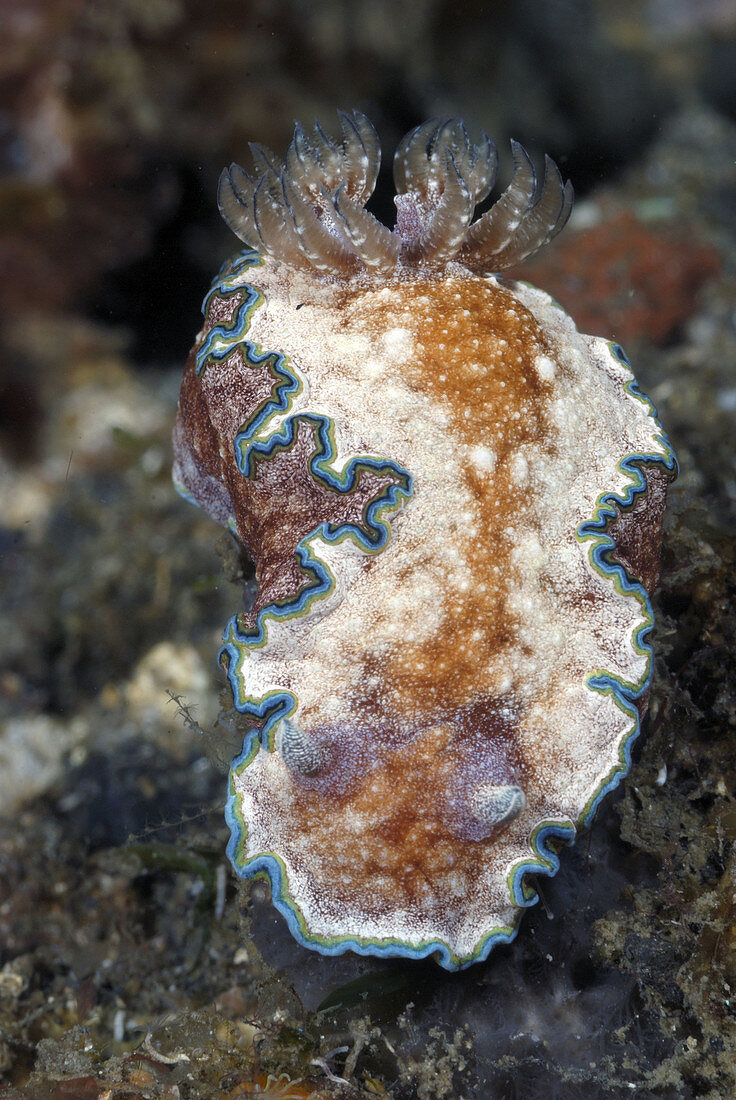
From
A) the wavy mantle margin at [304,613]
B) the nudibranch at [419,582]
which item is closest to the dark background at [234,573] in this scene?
the wavy mantle margin at [304,613]

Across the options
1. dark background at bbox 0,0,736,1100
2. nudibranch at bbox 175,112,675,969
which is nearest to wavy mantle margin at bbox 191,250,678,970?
nudibranch at bbox 175,112,675,969

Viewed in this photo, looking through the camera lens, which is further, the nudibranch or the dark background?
the dark background

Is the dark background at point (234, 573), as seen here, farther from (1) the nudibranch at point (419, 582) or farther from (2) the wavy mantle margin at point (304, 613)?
(1) the nudibranch at point (419, 582)

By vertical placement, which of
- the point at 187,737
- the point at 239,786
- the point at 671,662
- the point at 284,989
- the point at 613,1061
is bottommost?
the point at 187,737

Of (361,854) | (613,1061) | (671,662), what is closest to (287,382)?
(361,854)

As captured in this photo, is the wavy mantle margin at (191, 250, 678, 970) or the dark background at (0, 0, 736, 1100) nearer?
the wavy mantle margin at (191, 250, 678, 970)

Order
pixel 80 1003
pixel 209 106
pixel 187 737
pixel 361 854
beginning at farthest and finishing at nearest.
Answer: pixel 209 106 → pixel 187 737 → pixel 80 1003 → pixel 361 854

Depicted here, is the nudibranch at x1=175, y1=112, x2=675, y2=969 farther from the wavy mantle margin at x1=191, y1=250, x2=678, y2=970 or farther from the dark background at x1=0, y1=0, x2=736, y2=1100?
the dark background at x1=0, y1=0, x2=736, y2=1100

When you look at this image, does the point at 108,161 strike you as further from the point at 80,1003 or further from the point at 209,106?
the point at 80,1003
